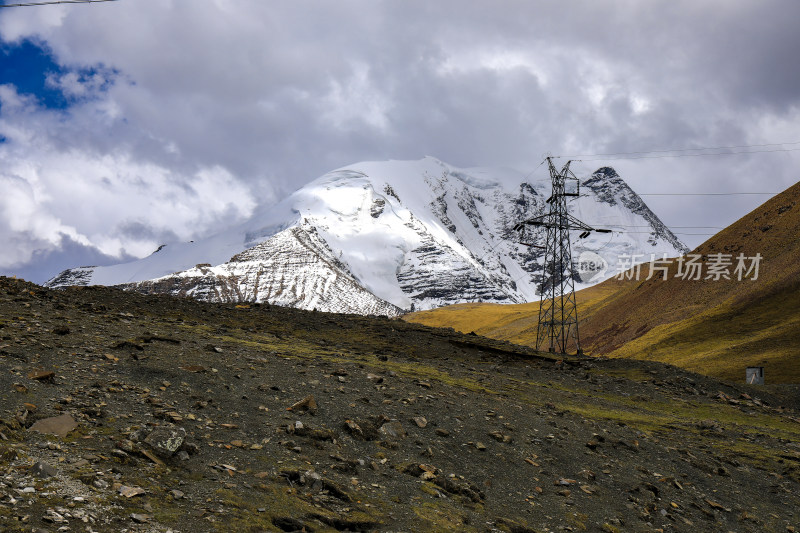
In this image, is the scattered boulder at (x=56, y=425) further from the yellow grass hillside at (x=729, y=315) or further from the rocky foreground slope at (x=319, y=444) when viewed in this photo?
the yellow grass hillside at (x=729, y=315)

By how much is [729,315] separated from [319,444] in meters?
71.0

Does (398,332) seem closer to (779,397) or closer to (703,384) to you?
(703,384)

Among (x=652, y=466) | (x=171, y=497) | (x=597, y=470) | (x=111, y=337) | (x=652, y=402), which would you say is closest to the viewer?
(x=171, y=497)

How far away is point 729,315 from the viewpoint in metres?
71.8

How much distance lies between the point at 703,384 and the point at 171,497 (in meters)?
34.2

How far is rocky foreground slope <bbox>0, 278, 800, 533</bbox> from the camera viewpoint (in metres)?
9.98

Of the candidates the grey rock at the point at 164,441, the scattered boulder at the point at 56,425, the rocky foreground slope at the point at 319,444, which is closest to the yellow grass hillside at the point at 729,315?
the rocky foreground slope at the point at 319,444

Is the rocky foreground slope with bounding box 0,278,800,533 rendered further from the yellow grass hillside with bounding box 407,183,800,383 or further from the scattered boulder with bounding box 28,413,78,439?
the yellow grass hillside with bounding box 407,183,800,383

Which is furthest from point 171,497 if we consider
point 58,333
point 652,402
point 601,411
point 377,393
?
point 652,402

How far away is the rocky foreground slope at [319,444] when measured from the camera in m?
9.98

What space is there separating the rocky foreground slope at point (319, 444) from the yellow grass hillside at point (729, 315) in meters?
31.3

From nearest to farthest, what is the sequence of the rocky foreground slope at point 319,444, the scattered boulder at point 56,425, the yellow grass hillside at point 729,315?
the rocky foreground slope at point 319,444
the scattered boulder at point 56,425
the yellow grass hillside at point 729,315

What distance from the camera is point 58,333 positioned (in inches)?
750

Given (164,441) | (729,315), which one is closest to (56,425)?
(164,441)
